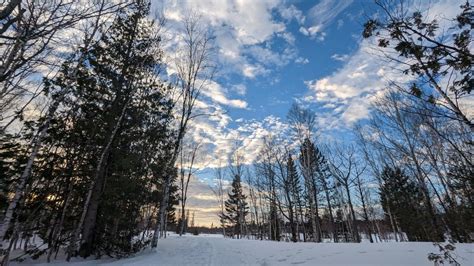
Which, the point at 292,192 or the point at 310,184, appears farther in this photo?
the point at 292,192

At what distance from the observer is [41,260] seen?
880 cm

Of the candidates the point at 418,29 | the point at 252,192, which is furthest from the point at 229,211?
the point at 418,29

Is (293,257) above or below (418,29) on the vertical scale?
below

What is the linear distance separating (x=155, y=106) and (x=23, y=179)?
5656 millimetres

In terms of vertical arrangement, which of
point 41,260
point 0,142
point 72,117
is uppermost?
point 72,117

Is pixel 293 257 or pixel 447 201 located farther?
pixel 447 201

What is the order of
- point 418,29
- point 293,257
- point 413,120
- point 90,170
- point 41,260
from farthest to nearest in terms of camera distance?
1. point 413,120
2. point 90,170
3. point 41,260
4. point 293,257
5. point 418,29

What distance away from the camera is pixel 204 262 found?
8.23 metres

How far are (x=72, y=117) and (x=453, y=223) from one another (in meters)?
19.5

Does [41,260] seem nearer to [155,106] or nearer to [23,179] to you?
[23,179]

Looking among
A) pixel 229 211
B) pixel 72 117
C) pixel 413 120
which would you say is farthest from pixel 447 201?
pixel 229 211

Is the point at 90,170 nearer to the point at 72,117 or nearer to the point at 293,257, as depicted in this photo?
the point at 72,117

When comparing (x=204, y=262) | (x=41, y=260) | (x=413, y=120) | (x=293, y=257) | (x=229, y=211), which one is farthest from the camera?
(x=229, y=211)

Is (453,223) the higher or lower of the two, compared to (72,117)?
lower
